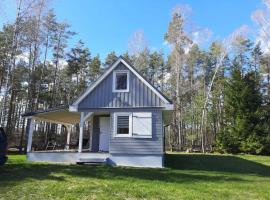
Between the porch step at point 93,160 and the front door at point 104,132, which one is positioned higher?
the front door at point 104,132

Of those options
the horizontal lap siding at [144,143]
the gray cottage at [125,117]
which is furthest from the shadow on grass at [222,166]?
the gray cottage at [125,117]

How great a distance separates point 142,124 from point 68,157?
3829mm

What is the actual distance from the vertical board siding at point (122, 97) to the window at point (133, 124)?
0.46 meters

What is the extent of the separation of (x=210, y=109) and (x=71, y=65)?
17460 millimetres

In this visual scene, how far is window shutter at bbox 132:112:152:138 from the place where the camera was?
13.0m

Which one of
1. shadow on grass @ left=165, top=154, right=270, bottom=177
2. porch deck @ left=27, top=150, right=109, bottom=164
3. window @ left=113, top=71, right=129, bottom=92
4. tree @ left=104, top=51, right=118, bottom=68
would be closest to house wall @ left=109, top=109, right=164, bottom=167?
porch deck @ left=27, top=150, right=109, bottom=164

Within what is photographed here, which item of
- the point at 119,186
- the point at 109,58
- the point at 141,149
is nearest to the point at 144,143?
the point at 141,149

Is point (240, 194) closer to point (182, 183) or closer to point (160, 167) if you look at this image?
point (182, 183)

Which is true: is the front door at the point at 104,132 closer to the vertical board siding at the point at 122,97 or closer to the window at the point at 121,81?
the vertical board siding at the point at 122,97

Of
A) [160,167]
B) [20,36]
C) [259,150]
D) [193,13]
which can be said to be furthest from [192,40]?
[160,167]

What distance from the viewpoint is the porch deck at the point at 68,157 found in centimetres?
1302

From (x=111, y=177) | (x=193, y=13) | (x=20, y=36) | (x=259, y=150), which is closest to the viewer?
(x=111, y=177)

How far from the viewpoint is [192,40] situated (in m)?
28.0

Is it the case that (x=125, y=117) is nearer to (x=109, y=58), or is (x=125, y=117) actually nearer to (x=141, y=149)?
(x=141, y=149)
